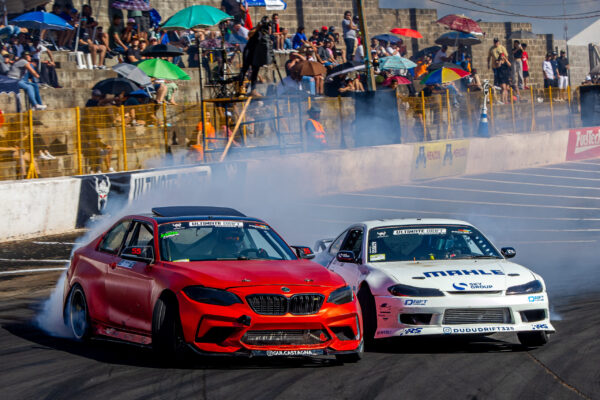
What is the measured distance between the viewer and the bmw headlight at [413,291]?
802 centimetres

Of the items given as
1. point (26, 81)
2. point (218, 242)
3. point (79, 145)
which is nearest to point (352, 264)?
point (218, 242)

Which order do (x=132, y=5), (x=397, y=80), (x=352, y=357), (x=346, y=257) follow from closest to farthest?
(x=352, y=357) < (x=346, y=257) < (x=132, y=5) < (x=397, y=80)

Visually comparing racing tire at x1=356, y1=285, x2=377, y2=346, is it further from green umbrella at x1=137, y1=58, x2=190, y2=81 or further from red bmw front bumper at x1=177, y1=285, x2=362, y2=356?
green umbrella at x1=137, y1=58, x2=190, y2=81

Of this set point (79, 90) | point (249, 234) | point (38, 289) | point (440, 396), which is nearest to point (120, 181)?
point (79, 90)

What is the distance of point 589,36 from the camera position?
168 feet

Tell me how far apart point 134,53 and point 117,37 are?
130 cm

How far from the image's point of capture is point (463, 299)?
7957 millimetres

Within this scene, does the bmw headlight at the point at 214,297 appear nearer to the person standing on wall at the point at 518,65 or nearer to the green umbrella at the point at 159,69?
the green umbrella at the point at 159,69

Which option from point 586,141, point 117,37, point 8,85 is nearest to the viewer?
point 8,85

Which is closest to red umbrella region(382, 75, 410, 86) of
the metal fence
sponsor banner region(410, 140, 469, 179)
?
the metal fence

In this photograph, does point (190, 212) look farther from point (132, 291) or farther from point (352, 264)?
point (352, 264)

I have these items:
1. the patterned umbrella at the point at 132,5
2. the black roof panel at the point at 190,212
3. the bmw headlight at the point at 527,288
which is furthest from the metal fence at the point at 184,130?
the bmw headlight at the point at 527,288

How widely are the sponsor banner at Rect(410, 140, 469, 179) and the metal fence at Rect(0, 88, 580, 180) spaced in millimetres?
416

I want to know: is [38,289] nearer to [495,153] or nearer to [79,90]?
[79,90]
